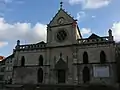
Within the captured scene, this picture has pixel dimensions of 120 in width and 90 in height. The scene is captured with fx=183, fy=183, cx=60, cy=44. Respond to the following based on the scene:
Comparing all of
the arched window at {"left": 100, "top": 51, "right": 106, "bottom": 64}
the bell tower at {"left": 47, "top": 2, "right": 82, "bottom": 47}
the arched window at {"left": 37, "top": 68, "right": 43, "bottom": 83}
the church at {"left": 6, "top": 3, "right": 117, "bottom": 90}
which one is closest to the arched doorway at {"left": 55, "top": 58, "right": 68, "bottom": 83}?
the church at {"left": 6, "top": 3, "right": 117, "bottom": 90}

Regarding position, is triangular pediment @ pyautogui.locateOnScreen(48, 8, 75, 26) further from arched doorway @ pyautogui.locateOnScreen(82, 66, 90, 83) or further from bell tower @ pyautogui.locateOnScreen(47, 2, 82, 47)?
arched doorway @ pyautogui.locateOnScreen(82, 66, 90, 83)

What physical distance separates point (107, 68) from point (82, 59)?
459cm

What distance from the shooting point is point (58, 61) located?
3406 cm

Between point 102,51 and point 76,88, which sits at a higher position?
point 102,51

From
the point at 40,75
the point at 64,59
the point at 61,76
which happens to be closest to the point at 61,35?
the point at 64,59

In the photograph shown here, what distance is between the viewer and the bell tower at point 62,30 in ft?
113

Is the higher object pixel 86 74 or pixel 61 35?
pixel 61 35

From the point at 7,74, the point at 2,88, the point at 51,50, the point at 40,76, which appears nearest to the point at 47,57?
the point at 51,50

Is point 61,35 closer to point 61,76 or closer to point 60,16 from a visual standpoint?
point 60,16

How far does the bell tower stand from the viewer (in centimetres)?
3446

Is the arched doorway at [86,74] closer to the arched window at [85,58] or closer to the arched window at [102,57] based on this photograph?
the arched window at [85,58]

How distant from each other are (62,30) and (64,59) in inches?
231

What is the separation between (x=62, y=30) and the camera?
35.7 metres

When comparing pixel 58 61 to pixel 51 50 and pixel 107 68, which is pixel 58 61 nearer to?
pixel 51 50
